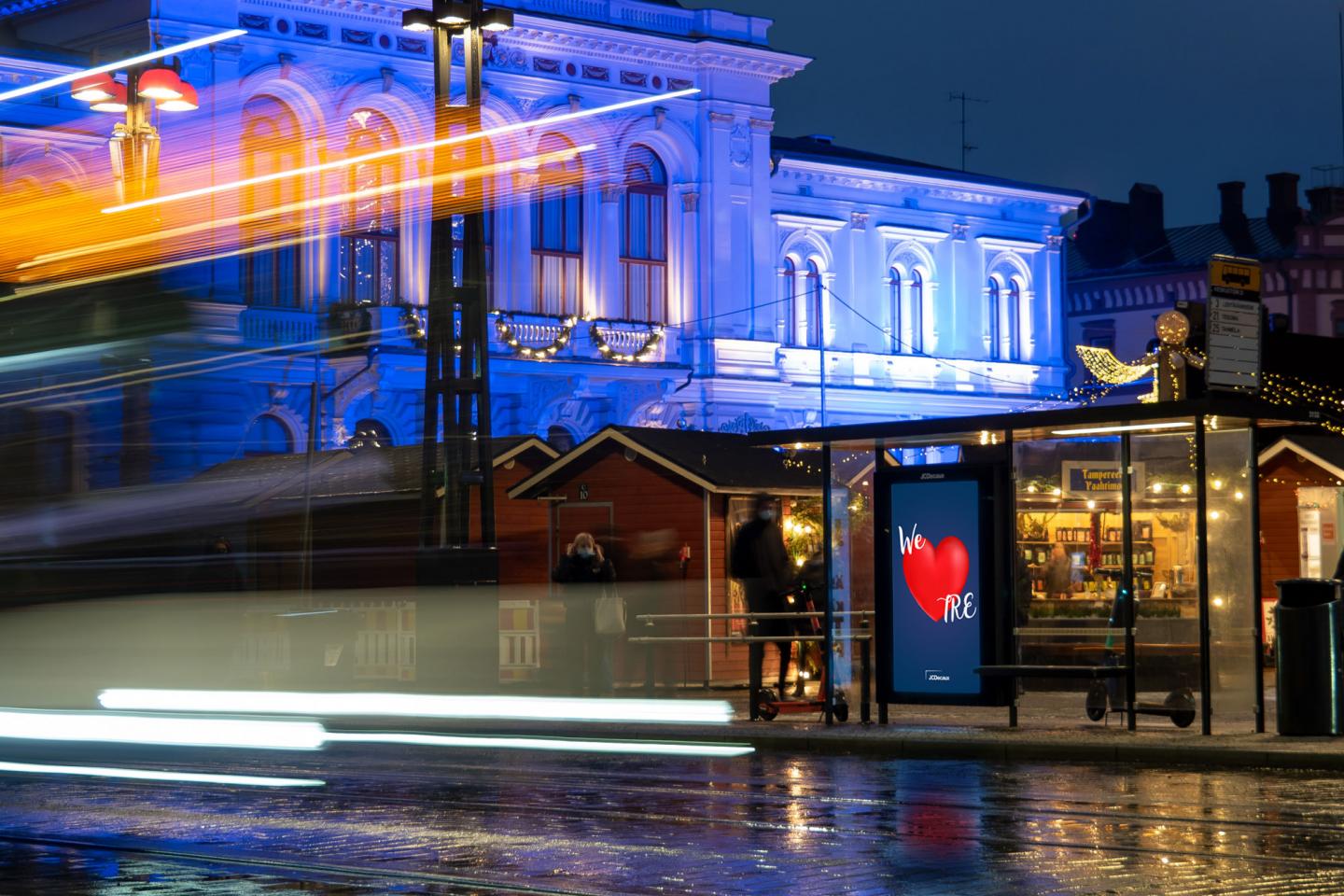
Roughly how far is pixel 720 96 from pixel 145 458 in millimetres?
40787

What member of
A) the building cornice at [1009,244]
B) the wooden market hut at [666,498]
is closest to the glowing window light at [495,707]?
the wooden market hut at [666,498]

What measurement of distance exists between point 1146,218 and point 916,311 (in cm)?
2659

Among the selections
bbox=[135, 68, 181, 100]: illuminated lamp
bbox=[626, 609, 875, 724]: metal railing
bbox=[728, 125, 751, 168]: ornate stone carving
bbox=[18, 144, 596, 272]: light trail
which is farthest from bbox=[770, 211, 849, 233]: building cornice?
bbox=[135, 68, 181, 100]: illuminated lamp

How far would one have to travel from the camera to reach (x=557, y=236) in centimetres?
5394

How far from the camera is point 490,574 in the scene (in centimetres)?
2406

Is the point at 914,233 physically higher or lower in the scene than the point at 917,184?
lower

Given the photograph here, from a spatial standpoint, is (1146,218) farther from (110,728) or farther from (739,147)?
(110,728)

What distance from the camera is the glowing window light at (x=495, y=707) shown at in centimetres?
2173

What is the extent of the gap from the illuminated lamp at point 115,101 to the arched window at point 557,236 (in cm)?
3206

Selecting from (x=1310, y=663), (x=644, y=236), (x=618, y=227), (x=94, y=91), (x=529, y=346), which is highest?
(x=618, y=227)

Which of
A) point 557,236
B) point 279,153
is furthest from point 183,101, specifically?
point 557,236

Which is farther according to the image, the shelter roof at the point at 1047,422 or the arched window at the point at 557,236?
the arched window at the point at 557,236

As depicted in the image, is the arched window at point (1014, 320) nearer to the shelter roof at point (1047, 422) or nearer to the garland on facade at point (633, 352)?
the garland on facade at point (633, 352)

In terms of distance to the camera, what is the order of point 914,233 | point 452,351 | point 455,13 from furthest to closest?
point 914,233, point 452,351, point 455,13
